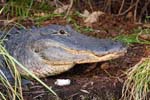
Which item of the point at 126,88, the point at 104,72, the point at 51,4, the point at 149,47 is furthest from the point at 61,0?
the point at 126,88

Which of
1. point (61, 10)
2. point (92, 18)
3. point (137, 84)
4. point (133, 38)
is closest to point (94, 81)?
point (137, 84)

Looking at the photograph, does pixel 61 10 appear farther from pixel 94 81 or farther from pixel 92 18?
pixel 94 81

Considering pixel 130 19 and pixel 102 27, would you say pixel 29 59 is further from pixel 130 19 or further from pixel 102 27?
pixel 130 19

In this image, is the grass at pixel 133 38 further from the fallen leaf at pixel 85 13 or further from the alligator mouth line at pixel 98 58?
the alligator mouth line at pixel 98 58

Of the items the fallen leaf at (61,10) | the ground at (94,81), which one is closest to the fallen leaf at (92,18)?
the fallen leaf at (61,10)

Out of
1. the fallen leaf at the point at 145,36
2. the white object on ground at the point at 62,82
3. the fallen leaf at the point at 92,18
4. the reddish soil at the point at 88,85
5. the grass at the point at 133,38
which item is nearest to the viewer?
the reddish soil at the point at 88,85

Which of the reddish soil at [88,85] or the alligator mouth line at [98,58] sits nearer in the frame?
the reddish soil at [88,85]
